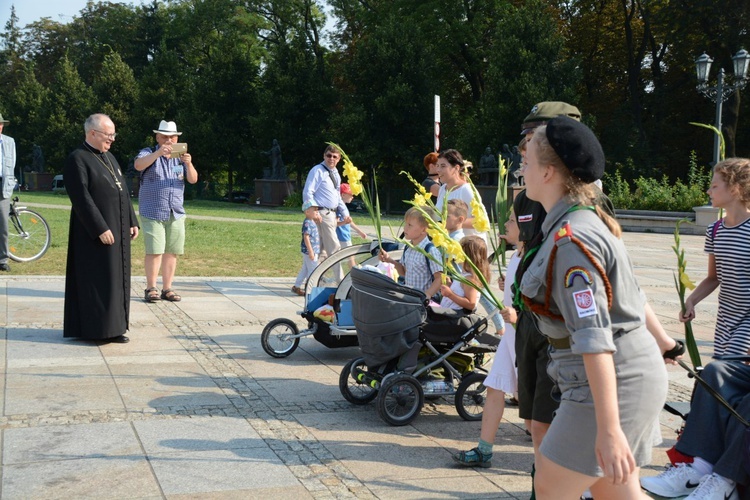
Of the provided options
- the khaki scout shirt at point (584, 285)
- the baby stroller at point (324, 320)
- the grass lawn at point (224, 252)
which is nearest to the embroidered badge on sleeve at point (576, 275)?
the khaki scout shirt at point (584, 285)

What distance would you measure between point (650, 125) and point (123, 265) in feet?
123

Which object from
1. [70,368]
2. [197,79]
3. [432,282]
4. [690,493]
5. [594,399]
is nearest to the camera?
[594,399]

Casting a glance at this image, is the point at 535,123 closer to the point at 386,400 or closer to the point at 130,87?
the point at 386,400

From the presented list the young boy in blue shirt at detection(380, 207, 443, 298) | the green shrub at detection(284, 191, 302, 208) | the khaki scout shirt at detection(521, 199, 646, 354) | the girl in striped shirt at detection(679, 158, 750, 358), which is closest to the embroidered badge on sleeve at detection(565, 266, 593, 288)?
the khaki scout shirt at detection(521, 199, 646, 354)

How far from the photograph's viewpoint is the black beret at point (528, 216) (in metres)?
3.78

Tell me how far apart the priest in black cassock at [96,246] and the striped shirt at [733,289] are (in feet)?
16.6

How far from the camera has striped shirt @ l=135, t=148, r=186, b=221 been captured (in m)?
9.55

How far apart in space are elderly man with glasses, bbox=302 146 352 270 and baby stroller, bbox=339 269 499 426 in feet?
14.8

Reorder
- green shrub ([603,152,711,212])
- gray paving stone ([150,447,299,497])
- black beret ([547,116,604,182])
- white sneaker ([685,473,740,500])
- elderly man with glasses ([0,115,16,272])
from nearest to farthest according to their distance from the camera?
black beret ([547,116,604,182]), white sneaker ([685,473,740,500]), gray paving stone ([150,447,299,497]), elderly man with glasses ([0,115,16,272]), green shrub ([603,152,711,212])

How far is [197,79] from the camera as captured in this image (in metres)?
48.5

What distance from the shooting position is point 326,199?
1016 cm

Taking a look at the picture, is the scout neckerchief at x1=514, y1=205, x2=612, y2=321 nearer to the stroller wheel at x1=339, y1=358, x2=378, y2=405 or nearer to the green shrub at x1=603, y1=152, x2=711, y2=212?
the stroller wheel at x1=339, y1=358, x2=378, y2=405

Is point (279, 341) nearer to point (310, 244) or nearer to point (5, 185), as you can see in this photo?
point (310, 244)

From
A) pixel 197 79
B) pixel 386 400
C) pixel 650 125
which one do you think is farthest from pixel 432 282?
pixel 197 79
